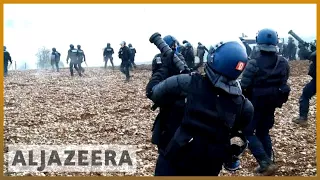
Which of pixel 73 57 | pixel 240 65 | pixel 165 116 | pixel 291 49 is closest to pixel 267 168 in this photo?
pixel 165 116

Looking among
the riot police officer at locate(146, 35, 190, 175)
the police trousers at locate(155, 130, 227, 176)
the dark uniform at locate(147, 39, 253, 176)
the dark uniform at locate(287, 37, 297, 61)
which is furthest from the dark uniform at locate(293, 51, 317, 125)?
the dark uniform at locate(287, 37, 297, 61)

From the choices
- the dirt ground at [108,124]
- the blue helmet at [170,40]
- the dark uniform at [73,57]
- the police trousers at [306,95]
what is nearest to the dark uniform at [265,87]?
the dirt ground at [108,124]

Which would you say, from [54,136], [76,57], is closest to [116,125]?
[54,136]

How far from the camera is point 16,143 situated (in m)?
9.93

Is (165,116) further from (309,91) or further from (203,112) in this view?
(309,91)

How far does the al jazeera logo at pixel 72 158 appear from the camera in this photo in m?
7.97

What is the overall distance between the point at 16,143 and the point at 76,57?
17.6 m

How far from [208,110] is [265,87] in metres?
3.64

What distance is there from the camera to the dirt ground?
846 centimetres

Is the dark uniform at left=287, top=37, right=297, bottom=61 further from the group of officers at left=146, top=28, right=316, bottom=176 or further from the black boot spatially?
the group of officers at left=146, top=28, right=316, bottom=176

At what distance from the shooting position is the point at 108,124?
39.1 ft

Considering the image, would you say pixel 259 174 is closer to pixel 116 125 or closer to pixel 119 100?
pixel 116 125

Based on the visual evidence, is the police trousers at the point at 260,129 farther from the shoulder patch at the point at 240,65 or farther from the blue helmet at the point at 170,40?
the shoulder patch at the point at 240,65

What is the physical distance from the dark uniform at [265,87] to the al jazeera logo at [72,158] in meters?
2.61
